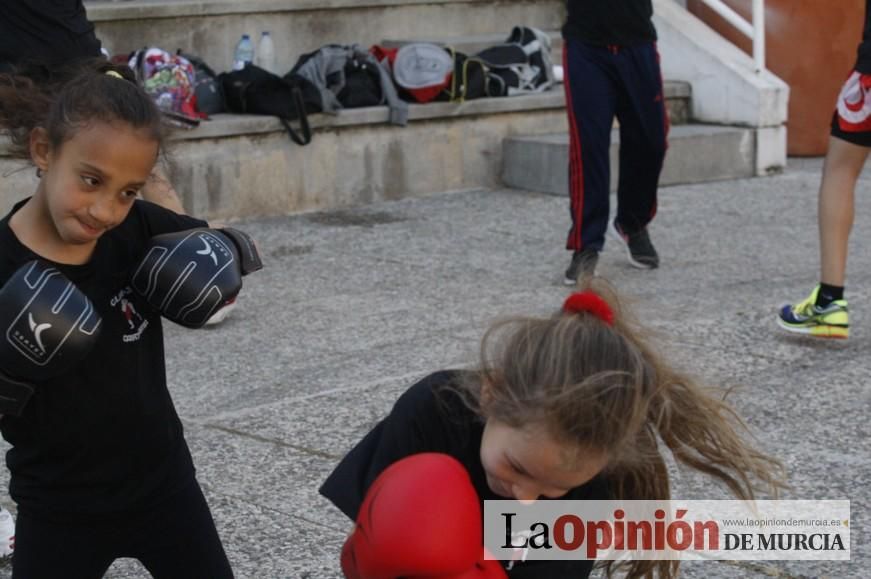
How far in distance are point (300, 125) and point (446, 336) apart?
274 centimetres

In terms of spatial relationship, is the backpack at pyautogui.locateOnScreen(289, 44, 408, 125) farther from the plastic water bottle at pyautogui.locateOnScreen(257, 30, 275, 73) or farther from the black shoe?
the black shoe

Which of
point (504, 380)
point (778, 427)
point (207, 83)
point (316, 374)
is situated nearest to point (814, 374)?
point (778, 427)

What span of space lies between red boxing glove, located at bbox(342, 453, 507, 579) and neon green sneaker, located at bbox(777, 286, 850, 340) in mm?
3175

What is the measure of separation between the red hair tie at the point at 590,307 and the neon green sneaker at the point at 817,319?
9.66 ft

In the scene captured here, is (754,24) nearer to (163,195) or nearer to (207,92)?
(207,92)

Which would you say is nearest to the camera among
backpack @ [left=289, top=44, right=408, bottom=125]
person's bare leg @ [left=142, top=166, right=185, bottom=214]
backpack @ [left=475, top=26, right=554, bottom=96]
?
person's bare leg @ [left=142, top=166, right=185, bottom=214]

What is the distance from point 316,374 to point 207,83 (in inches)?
129

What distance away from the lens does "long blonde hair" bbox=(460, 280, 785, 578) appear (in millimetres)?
2035

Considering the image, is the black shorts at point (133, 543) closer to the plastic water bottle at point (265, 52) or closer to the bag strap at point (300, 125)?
the bag strap at point (300, 125)

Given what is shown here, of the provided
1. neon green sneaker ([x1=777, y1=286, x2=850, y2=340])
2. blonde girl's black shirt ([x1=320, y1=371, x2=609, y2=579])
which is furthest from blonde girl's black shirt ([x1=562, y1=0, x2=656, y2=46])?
blonde girl's black shirt ([x1=320, y1=371, x2=609, y2=579])

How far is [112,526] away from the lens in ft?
8.14

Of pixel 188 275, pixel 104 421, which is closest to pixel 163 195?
pixel 188 275

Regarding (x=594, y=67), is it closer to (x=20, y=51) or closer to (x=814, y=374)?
(x=814, y=374)

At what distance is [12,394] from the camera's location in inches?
93.4
